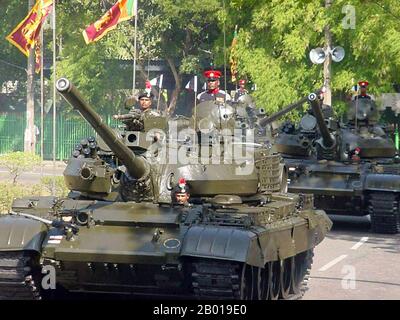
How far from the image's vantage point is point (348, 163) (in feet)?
72.3

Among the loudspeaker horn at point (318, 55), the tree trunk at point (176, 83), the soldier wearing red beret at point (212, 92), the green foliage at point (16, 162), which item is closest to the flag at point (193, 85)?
the soldier wearing red beret at point (212, 92)

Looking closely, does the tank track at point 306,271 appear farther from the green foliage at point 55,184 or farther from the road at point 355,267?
the green foliage at point 55,184

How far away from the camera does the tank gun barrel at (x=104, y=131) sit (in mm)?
10438

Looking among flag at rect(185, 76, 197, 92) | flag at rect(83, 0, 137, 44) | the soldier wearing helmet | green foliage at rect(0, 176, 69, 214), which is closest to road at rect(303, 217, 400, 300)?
the soldier wearing helmet

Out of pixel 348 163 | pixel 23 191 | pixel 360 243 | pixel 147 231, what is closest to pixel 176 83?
pixel 348 163

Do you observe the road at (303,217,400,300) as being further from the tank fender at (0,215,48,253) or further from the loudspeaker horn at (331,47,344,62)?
the loudspeaker horn at (331,47,344,62)

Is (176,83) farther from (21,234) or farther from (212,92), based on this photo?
(21,234)

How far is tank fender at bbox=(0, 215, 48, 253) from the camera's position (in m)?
11.5

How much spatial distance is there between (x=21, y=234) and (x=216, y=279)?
2143mm

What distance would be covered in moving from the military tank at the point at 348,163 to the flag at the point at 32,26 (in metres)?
6.28

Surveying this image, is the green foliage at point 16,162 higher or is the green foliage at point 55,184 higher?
the green foliage at point 16,162

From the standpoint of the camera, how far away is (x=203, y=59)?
4403 centimetres

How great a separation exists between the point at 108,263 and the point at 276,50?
2323cm

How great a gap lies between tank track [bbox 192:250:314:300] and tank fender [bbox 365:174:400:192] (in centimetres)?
988
